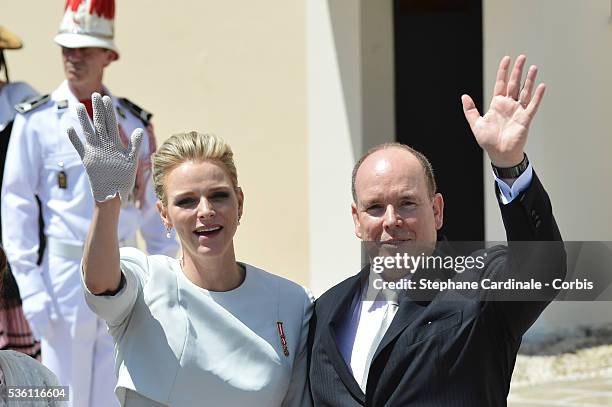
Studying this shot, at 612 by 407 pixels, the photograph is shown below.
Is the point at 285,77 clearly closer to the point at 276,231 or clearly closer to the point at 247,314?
the point at 276,231

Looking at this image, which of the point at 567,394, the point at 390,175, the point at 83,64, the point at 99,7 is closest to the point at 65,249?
the point at 83,64

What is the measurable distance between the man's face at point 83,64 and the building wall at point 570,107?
219cm

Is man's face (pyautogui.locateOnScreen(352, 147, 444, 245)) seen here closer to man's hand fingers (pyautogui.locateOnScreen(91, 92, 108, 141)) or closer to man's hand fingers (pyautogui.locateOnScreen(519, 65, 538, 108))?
man's hand fingers (pyautogui.locateOnScreen(519, 65, 538, 108))

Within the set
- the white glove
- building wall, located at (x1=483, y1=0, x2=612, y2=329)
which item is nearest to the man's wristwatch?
the white glove

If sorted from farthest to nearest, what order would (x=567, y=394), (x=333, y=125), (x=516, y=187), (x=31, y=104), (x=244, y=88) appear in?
1. (x=244, y=88)
2. (x=333, y=125)
3. (x=567, y=394)
4. (x=31, y=104)
5. (x=516, y=187)

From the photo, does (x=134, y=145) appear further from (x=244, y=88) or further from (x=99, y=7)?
(x=244, y=88)

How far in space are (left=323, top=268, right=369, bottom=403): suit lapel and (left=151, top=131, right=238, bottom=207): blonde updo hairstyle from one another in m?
0.37

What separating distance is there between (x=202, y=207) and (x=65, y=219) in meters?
2.20

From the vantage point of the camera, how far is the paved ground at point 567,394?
535 centimetres

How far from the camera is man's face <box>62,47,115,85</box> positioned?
5.02m

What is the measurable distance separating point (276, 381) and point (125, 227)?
2296 millimetres

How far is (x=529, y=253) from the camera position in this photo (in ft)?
8.07

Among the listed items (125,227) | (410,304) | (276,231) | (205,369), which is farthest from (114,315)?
(276,231)

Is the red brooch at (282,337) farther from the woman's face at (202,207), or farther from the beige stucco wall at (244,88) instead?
the beige stucco wall at (244,88)
